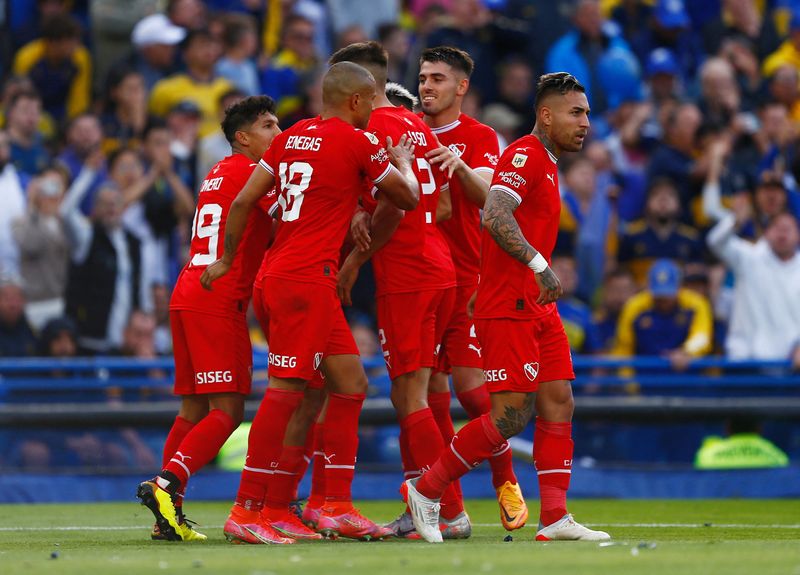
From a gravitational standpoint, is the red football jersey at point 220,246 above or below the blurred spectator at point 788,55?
below

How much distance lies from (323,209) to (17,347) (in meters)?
6.86

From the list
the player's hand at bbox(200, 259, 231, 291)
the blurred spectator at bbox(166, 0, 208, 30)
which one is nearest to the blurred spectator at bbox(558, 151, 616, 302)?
the blurred spectator at bbox(166, 0, 208, 30)

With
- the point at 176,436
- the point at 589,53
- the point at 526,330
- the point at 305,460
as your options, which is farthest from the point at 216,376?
the point at 589,53

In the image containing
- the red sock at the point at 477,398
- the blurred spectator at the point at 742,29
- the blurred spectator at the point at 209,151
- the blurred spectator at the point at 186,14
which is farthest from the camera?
the blurred spectator at the point at 742,29

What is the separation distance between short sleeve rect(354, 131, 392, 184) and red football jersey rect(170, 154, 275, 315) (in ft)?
2.80

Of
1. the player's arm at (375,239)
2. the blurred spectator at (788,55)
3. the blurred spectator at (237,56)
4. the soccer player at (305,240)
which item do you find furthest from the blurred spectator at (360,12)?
the soccer player at (305,240)

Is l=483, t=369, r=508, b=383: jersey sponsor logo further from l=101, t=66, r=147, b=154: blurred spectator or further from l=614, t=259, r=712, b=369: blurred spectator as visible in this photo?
l=101, t=66, r=147, b=154: blurred spectator

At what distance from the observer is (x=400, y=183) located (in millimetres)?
9219

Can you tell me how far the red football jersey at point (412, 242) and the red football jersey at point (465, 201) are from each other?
0.57 metres

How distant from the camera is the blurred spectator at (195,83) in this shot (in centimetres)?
1705

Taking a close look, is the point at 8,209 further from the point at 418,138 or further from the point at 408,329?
the point at 408,329

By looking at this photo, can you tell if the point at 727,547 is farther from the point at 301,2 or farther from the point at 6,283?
the point at 301,2

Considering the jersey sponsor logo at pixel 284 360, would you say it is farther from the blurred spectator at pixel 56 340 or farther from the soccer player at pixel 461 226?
the blurred spectator at pixel 56 340

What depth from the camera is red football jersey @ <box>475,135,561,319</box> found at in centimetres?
923
